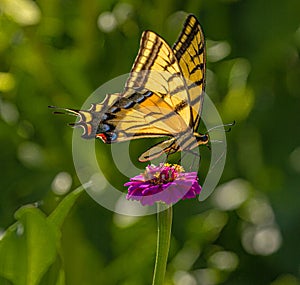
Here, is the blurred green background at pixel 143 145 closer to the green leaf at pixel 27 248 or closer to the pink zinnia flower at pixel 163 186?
the green leaf at pixel 27 248

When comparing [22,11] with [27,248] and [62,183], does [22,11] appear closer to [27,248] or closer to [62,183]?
[62,183]

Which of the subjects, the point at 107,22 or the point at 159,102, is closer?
the point at 159,102

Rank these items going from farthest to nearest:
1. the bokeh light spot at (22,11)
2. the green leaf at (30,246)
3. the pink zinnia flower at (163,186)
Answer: the bokeh light spot at (22,11) → the green leaf at (30,246) → the pink zinnia flower at (163,186)

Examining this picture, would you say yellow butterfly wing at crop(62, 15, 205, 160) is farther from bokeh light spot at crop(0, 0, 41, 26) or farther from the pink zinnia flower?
bokeh light spot at crop(0, 0, 41, 26)

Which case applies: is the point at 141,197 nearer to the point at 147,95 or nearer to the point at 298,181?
the point at 147,95

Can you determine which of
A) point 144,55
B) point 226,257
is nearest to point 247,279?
point 226,257

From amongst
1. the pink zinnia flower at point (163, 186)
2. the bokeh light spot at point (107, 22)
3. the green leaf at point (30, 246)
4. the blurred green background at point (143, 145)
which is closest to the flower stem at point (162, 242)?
the pink zinnia flower at point (163, 186)

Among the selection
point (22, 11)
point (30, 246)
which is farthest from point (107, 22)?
point (30, 246)
